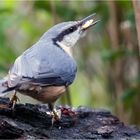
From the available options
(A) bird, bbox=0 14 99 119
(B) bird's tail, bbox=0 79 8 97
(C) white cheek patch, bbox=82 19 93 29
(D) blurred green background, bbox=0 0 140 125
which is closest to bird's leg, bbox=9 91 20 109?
(A) bird, bbox=0 14 99 119

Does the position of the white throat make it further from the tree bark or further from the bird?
the tree bark

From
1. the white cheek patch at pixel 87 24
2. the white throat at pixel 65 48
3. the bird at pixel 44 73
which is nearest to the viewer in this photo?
the bird at pixel 44 73

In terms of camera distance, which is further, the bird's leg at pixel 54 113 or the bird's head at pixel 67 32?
the bird's head at pixel 67 32

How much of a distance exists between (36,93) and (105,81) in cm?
220

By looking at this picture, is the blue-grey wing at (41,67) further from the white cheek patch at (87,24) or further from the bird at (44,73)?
the white cheek patch at (87,24)

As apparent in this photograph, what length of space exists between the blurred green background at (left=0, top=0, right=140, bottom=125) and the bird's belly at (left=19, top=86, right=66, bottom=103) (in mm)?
1404

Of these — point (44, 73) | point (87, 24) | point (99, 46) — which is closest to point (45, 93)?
point (44, 73)

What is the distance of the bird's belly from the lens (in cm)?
281

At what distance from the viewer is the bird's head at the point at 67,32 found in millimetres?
3260

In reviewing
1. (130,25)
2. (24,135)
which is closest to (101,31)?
(130,25)

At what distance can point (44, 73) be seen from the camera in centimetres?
281

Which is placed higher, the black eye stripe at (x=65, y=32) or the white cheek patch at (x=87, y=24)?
the white cheek patch at (x=87, y=24)

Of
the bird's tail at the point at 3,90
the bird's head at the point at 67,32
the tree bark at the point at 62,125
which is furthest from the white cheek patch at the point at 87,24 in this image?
the bird's tail at the point at 3,90

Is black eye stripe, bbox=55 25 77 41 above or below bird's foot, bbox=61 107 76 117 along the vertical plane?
above
